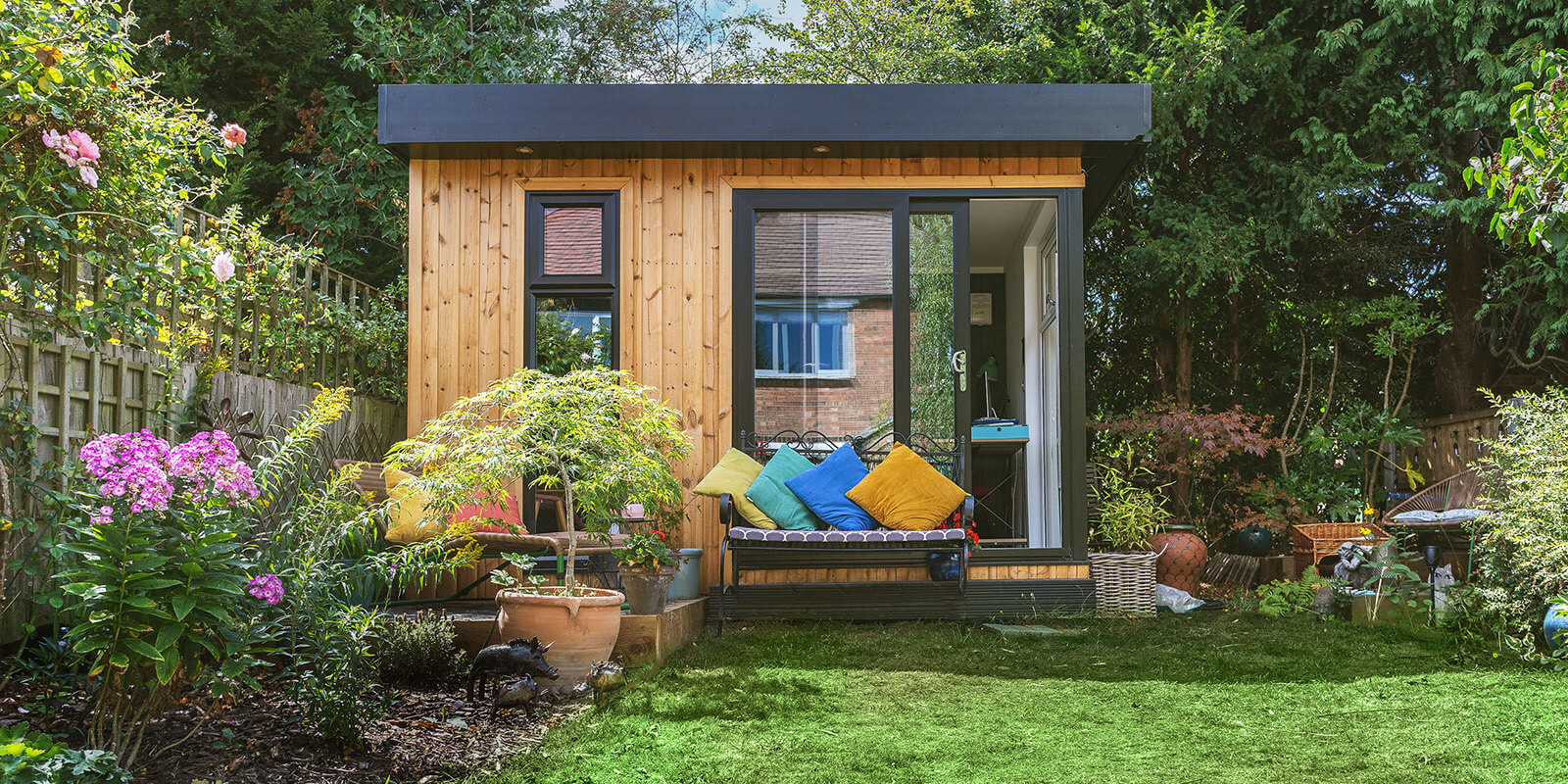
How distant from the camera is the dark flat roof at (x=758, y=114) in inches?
229

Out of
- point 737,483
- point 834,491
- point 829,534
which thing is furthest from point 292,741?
point 834,491

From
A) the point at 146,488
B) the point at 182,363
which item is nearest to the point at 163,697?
the point at 146,488

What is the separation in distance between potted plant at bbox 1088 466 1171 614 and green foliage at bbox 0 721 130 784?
4760 mm

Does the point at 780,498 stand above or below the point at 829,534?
above

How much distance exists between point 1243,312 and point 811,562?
16.9ft

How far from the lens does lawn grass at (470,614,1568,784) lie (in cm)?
284

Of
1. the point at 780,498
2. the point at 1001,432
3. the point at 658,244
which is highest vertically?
the point at 658,244

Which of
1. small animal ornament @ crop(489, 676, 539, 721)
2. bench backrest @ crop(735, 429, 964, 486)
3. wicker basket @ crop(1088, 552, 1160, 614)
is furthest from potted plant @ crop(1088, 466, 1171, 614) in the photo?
small animal ornament @ crop(489, 676, 539, 721)

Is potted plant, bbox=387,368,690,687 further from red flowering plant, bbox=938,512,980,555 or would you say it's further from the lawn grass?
red flowering plant, bbox=938,512,980,555

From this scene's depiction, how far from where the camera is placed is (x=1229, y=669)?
4.28m

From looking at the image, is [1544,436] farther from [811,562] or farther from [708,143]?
[708,143]

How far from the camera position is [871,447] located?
6.05 meters

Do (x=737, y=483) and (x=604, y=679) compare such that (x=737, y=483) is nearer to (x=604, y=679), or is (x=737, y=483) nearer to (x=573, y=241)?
(x=573, y=241)

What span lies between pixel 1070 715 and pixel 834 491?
229cm
